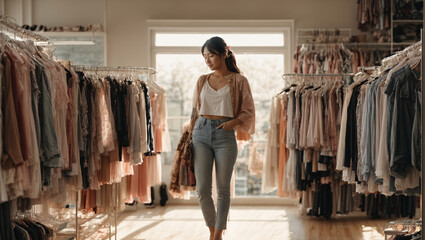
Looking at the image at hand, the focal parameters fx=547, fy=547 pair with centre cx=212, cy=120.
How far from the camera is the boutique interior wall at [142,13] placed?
22.6ft

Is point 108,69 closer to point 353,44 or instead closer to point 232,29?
point 232,29

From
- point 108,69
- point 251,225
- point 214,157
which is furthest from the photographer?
point 251,225

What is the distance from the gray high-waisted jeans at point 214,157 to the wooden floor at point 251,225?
924mm

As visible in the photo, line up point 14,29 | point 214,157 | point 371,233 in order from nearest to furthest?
1. point 14,29
2. point 214,157
3. point 371,233

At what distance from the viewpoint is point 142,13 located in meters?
6.98

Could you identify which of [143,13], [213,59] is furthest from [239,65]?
[213,59]

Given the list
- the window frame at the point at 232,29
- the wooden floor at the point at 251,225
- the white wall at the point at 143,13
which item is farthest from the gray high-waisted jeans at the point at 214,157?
the white wall at the point at 143,13

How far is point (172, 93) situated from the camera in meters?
7.17

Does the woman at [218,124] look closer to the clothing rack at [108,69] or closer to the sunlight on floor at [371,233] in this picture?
the clothing rack at [108,69]

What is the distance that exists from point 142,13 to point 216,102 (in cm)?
327

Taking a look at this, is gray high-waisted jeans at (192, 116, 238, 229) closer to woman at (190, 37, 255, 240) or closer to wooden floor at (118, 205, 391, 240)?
woman at (190, 37, 255, 240)

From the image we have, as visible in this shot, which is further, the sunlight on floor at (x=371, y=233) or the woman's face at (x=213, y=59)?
the sunlight on floor at (x=371, y=233)

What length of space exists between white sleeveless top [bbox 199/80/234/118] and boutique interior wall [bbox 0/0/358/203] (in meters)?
2.99

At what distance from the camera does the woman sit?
4.01 m
